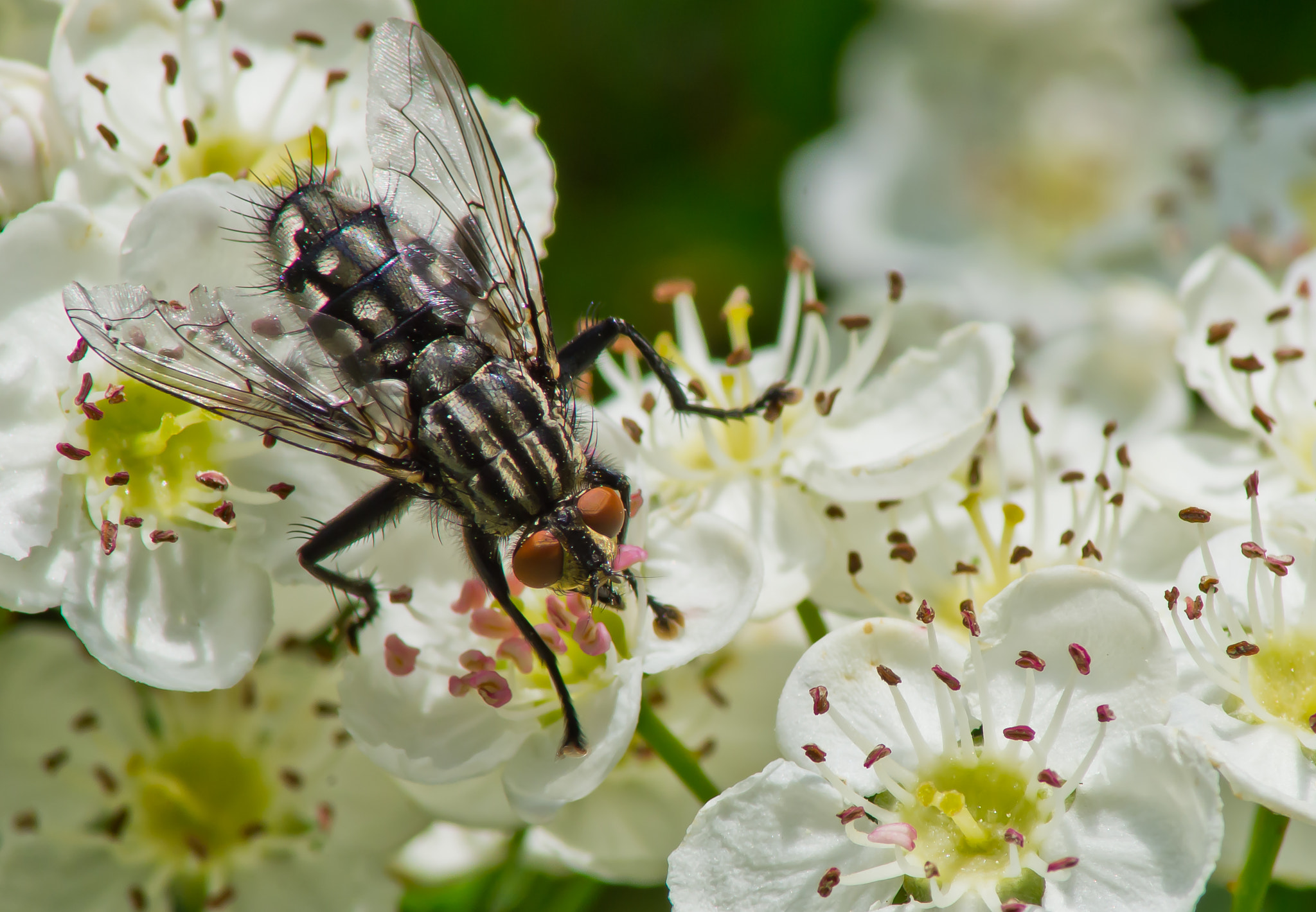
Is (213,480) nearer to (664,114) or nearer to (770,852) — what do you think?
(770,852)

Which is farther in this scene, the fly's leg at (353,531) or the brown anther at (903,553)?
the brown anther at (903,553)

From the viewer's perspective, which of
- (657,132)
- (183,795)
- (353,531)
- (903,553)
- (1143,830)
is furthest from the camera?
(657,132)

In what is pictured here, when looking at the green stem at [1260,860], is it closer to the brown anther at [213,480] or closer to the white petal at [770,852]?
the white petal at [770,852]

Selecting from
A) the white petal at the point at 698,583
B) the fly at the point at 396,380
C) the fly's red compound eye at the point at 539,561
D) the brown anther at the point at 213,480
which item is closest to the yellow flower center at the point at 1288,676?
the white petal at the point at 698,583

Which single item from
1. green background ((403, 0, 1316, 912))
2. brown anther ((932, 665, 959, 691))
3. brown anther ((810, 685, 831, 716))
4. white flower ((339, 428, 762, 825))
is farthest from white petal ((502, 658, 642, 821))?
green background ((403, 0, 1316, 912))

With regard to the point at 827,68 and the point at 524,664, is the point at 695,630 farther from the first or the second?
the point at 827,68

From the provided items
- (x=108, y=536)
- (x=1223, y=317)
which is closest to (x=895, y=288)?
(x=1223, y=317)
